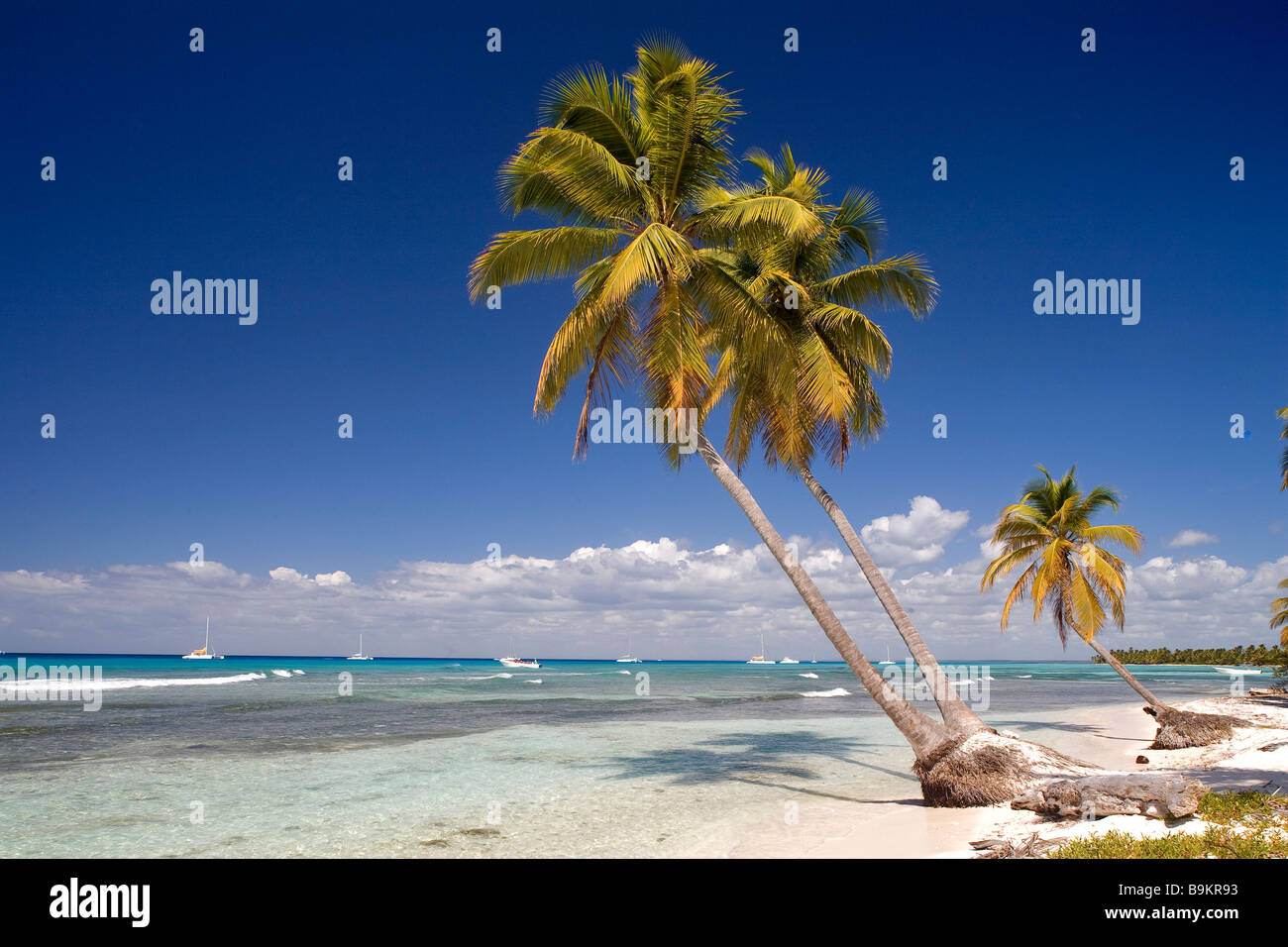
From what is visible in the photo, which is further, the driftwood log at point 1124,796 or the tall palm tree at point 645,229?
the tall palm tree at point 645,229

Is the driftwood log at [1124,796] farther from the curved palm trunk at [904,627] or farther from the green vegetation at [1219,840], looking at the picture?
the curved palm trunk at [904,627]

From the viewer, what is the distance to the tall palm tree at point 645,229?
11.0 metres

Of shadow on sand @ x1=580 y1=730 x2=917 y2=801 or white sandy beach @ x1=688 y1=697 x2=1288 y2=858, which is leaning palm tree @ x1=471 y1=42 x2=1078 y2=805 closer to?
white sandy beach @ x1=688 y1=697 x2=1288 y2=858

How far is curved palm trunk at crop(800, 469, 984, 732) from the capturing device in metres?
10.7

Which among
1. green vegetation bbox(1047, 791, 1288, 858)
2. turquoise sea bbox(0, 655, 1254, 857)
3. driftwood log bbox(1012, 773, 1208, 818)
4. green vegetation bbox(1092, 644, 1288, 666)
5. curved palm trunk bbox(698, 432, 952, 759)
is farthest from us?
green vegetation bbox(1092, 644, 1288, 666)

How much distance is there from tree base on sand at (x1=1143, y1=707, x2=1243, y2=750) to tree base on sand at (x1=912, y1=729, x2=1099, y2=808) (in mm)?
9817

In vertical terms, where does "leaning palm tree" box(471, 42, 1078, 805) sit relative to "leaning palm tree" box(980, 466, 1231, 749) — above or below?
above

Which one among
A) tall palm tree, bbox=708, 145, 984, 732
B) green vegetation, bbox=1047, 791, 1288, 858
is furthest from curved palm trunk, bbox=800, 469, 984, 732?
green vegetation, bbox=1047, 791, 1288, 858

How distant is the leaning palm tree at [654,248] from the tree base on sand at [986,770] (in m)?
0.07

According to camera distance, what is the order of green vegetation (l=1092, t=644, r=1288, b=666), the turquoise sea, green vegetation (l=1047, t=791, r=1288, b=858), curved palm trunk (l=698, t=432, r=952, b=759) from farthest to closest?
1. green vegetation (l=1092, t=644, r=1288, b=666)
2. curved palm trunk (l=698, t=432, r=952, b=759)
3. the turquoise sea
4. green vegetation (l=1047, t=791, r=1288, b=858)

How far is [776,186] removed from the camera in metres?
13.9

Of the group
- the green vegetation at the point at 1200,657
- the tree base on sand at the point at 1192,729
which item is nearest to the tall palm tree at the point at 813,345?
the tree base on sand at the point at 1192,729

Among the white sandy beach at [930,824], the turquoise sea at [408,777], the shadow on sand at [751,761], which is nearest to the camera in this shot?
the white sandy beach at [930,824]
